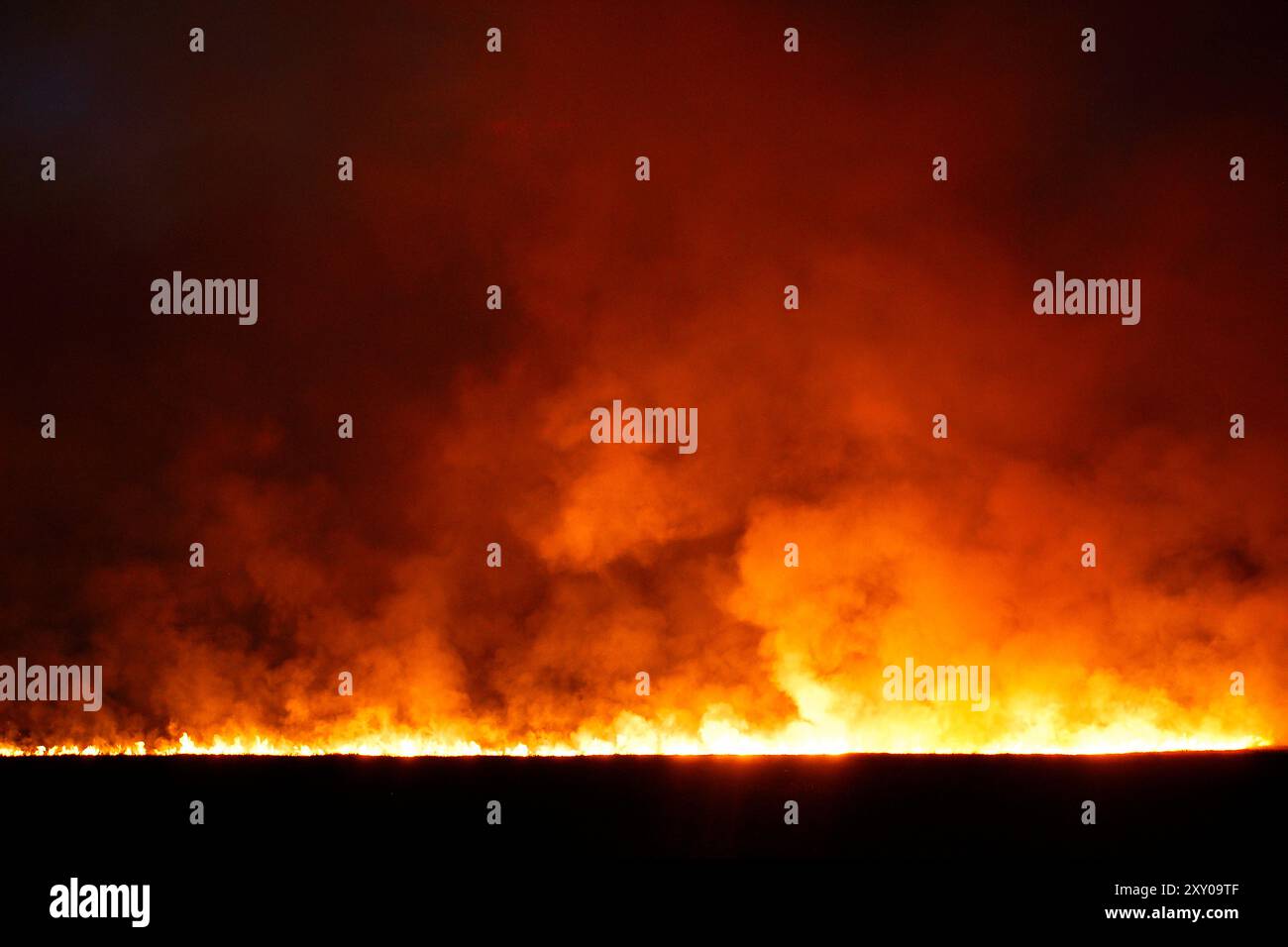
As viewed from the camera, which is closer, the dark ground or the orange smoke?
the dark ground

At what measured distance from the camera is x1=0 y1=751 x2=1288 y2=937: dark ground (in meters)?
6.54

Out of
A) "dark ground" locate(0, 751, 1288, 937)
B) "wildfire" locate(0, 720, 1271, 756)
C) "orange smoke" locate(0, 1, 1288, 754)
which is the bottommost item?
"dark ground" locate(0, 751, 1288, 937)

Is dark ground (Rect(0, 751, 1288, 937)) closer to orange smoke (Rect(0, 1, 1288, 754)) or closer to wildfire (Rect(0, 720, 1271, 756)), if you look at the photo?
wildfire (Rect(0, 720, 1271, 756))

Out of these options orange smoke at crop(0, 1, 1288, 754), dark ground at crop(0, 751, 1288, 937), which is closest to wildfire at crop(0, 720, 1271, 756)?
orange smoke at crop(0, 1, 1288, 754)

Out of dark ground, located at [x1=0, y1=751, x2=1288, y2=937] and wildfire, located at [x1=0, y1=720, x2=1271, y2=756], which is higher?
wildfire, located at [x1=0, y1=720, x2=1271, y2=756]

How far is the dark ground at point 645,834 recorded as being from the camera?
6535 mm

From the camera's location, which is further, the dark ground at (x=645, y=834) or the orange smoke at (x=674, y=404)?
the orange smoke at (x=674, y=404)

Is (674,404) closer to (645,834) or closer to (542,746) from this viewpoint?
(542,746)

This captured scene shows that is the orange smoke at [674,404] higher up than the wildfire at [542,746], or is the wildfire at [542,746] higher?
the orange smoke at [674,404]

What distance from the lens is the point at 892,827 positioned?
279 inches

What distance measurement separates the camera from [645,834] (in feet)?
23.2

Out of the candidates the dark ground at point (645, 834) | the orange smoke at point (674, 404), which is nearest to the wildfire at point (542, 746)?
the orange smoke at point (674, 404)

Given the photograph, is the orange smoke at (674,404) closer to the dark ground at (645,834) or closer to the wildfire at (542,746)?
the wildfire at (542,746)

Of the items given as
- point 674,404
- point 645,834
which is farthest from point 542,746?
point 674,404
